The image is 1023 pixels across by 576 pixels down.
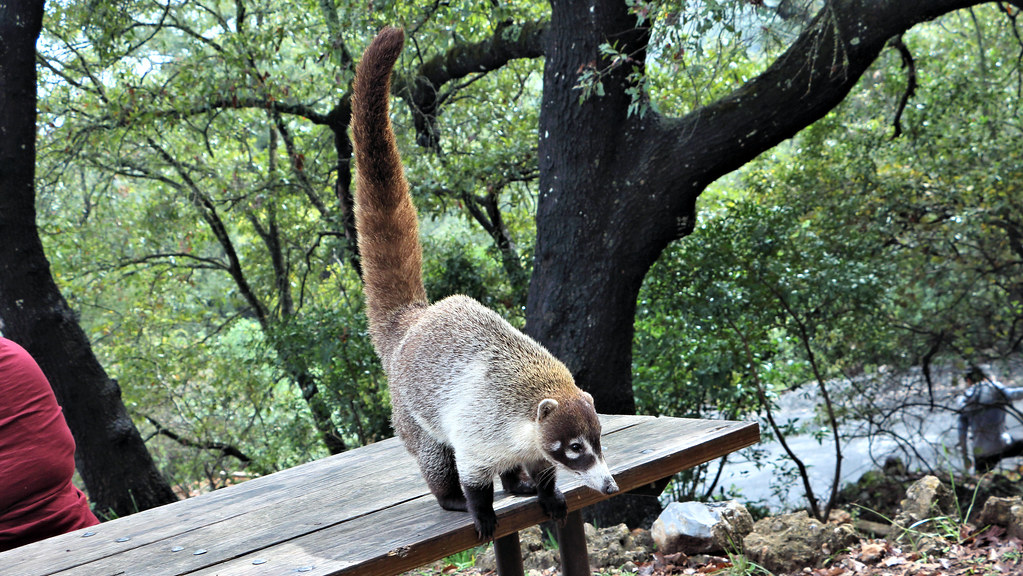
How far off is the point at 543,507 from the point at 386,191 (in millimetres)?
1170

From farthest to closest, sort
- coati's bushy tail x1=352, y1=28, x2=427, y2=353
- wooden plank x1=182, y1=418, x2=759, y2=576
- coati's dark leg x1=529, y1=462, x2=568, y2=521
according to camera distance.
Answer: coati's bushy tail x1=352, y1=28, x2=427, y2=353, coati's dark leg x1=529, y1=462, x2=568, y2=521, wooden plank x1=182, y1=418, x2=759, y2=576

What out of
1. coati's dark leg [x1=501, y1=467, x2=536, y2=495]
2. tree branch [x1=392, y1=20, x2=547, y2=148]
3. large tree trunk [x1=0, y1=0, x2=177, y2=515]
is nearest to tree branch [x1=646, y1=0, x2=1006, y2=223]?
tree branch [x1=392, y1=20, x2=547, y2=148]

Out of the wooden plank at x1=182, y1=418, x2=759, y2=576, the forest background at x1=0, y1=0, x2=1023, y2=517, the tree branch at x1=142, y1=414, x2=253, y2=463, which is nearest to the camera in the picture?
the wooden plank at x1=182, y1=418, x2=759, y2=576

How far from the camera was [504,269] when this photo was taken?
7062mm

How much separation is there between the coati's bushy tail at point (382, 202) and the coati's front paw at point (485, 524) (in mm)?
776

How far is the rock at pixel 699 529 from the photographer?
3.89 metres

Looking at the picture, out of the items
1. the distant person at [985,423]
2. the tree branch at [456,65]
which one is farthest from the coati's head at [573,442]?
the distant person at [985,423]

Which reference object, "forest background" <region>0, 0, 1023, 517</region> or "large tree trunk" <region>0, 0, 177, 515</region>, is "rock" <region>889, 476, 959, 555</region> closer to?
"forest background" <region>0, 0, 1023, 517</region>

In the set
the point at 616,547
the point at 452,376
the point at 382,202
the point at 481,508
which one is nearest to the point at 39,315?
the point at 382,202

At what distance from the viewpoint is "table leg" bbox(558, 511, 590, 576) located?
2.89 m

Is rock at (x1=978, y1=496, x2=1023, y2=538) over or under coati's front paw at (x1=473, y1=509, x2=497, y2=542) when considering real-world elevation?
under

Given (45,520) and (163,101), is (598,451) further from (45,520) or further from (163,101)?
(163,101)

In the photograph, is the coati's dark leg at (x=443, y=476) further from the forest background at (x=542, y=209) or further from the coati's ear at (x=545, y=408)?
the forest background at (x=542, y=209)

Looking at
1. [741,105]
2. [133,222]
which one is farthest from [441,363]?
[133,222]
